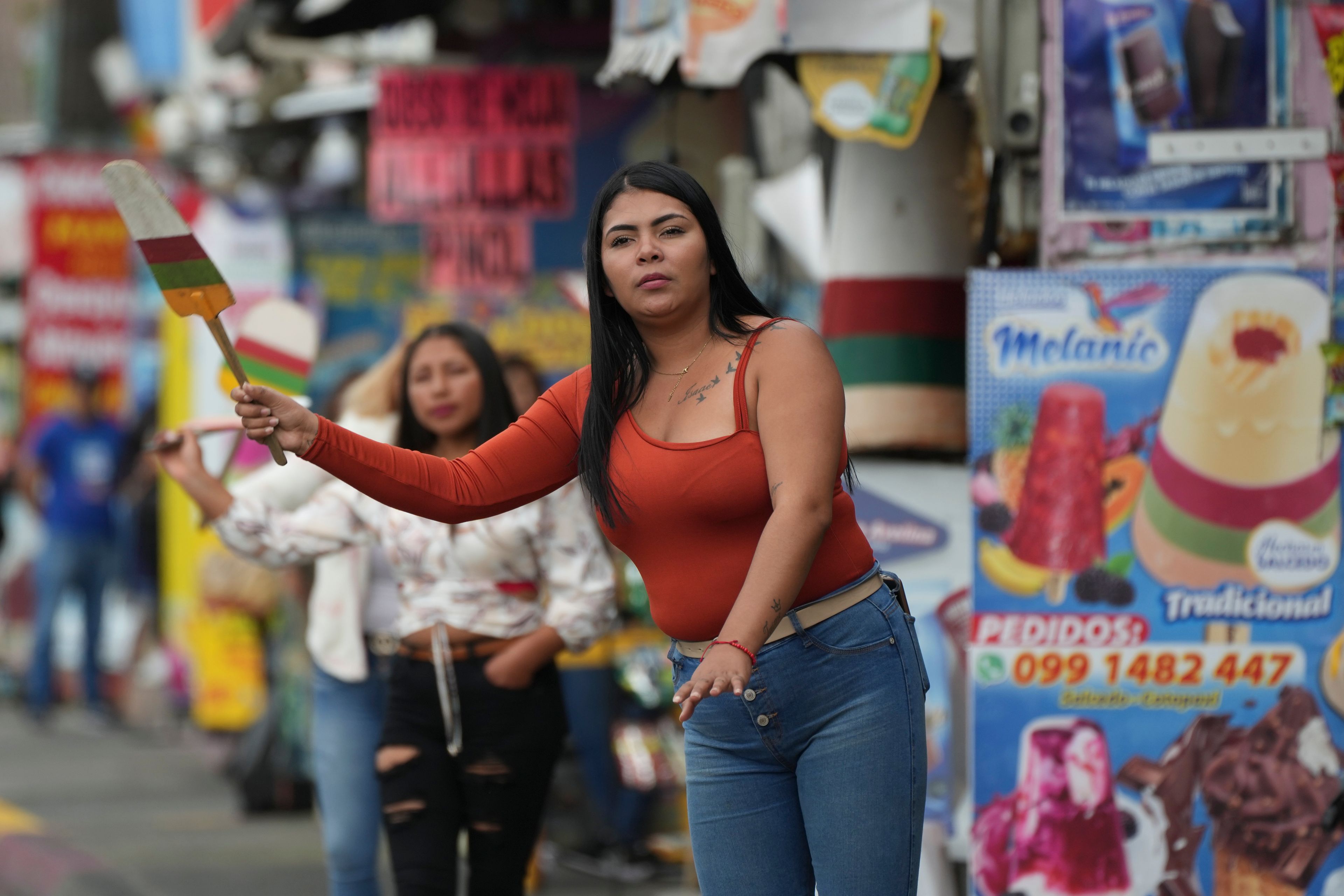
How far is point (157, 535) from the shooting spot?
11289mm

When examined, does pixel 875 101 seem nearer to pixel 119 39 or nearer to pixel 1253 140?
pixel 1253 140

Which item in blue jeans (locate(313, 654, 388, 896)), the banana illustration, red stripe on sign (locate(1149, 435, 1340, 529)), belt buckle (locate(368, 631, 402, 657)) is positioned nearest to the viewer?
red stripe on sign (locate(1149, 435, 1340, 529))

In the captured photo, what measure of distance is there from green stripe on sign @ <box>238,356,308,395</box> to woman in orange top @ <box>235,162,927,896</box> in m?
1.25

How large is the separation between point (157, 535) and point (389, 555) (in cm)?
707

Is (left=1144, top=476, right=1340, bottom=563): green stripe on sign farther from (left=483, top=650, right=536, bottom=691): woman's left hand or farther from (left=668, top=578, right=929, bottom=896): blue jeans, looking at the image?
(left=483, top=650, right=536, bottom=691): woman's left hand

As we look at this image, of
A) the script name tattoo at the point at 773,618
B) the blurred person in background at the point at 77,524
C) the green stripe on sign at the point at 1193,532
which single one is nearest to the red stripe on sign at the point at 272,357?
the script name tattoo at the point at 773,618

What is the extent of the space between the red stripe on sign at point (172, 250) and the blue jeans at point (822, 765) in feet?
3.68

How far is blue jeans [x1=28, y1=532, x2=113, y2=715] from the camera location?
11633mm

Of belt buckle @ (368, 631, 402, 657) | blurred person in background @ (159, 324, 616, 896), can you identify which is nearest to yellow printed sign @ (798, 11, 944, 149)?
blurred person in background @ (159, 324, 616, 896)

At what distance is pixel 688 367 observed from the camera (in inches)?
120

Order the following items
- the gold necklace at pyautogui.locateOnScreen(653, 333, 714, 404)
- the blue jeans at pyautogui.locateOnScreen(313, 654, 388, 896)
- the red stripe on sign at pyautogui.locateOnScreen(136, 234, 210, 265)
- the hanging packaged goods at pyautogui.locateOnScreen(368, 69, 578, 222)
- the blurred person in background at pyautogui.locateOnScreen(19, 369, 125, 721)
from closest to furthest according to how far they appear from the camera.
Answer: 1. the gold necklace at pyautogui.locateOnScreen(653, 333, 714, 404)
2. the red stripe on sign at pyautogui.locateOnScreen(136, 234, 210, 265)
3. the blue jeans at pyautogui.locateOnScreen(313, 654, 388, 896)
4. the hanging packaged goods at pyautogui.locateOnScreen(368, 69, 578, 222)
5. the blurred person in background at pyautogui.locateOnScreen(19, 369, 125, 721)

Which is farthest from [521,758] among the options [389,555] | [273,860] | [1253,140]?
[273,860]

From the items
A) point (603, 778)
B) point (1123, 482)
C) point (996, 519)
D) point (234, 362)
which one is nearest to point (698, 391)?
point (234, 362)

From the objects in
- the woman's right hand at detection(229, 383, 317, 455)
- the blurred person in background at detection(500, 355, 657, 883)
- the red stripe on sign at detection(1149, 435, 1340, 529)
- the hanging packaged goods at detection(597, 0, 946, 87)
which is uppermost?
the hanging packaged goods at detection(597, 0, 946, 87)
